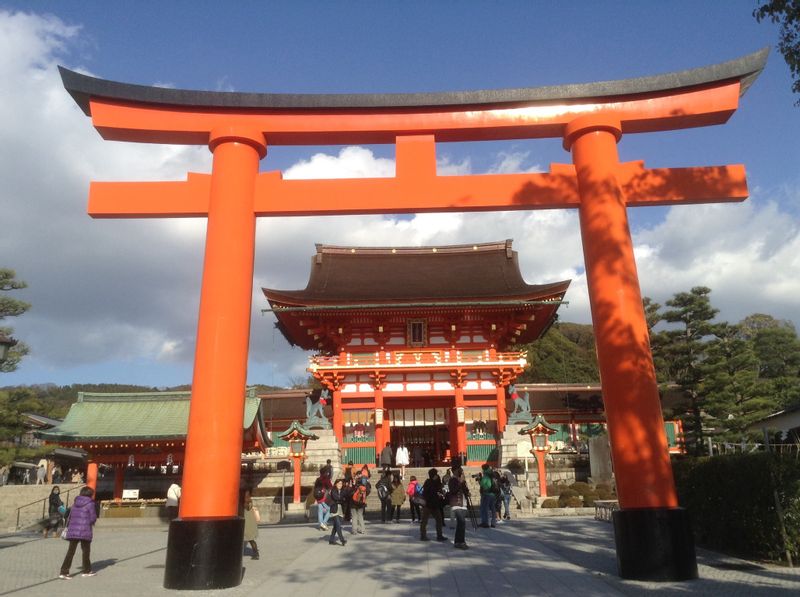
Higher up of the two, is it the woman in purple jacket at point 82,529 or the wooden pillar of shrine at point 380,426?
the wooden pillar of shrine at point 380,426

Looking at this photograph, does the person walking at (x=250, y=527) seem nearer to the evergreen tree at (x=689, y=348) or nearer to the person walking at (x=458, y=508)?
the person walking at (x=458, y=508)

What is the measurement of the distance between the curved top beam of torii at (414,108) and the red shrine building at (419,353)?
14.8m

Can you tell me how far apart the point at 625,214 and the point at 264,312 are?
704 inches

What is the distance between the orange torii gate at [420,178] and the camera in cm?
708

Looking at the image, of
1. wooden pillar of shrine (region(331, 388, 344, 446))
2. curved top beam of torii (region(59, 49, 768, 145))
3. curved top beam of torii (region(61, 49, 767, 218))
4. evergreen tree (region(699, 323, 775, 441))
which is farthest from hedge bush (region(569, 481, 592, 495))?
curved top beam of torii (region(59, 49, 768, 145))

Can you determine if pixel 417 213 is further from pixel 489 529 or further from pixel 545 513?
pixel 545 513

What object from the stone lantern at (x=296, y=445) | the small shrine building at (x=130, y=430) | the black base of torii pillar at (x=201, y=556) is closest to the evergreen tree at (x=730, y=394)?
the stone lantern at (x=296, y=445)

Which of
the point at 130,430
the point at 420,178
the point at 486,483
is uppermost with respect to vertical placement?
the point at 420,178

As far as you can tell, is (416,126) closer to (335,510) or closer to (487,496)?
(335,510)

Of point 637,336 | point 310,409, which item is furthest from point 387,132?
point 310,409

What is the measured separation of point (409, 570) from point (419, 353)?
1622cm

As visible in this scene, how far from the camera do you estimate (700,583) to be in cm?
628

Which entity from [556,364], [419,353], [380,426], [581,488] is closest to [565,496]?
[581,488]

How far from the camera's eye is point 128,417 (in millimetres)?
19188
